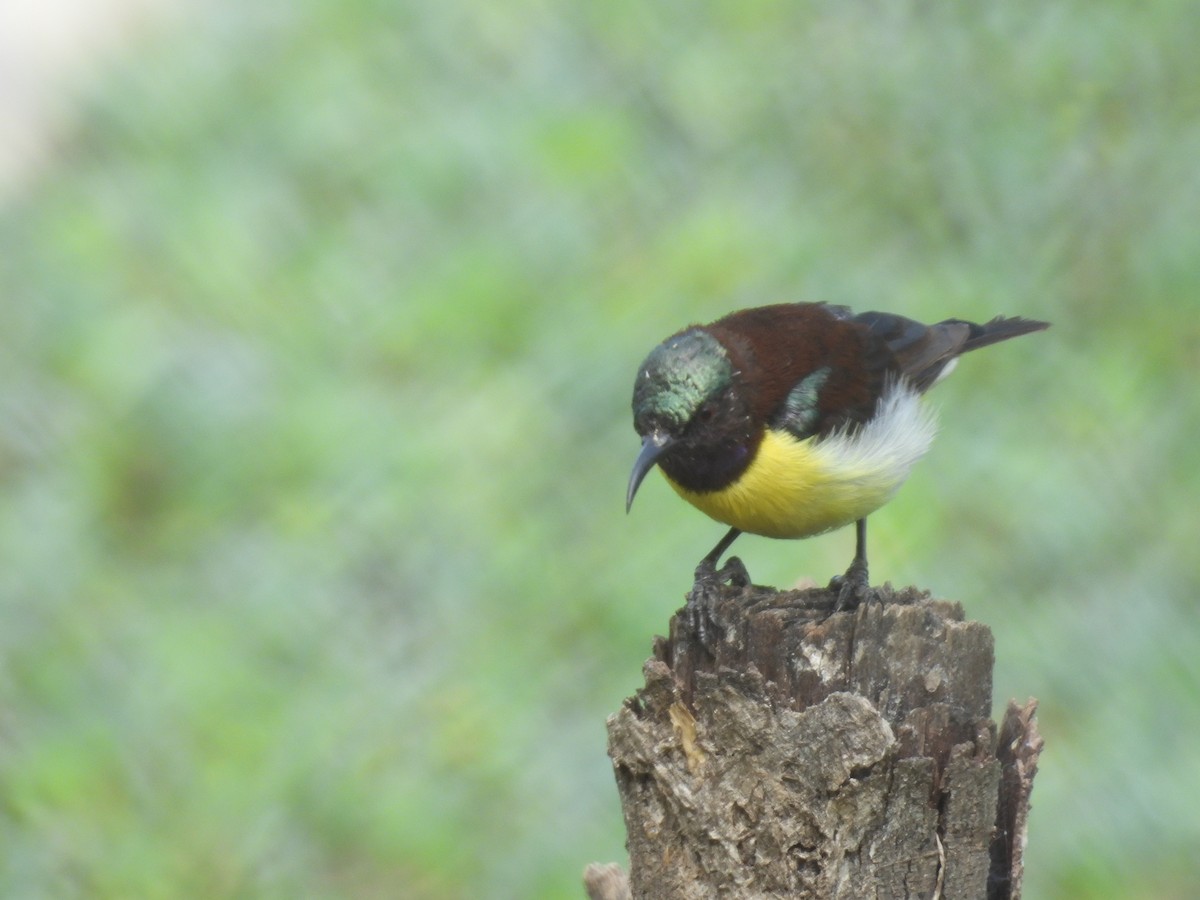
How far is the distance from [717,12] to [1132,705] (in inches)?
170

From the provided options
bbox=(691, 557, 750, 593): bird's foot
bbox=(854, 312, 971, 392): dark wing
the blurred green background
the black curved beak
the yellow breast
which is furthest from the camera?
the blurred green background

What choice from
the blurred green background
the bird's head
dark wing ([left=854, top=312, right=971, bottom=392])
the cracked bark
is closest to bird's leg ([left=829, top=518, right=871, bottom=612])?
the cracked bark

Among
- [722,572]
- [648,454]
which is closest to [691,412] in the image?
[648,454]

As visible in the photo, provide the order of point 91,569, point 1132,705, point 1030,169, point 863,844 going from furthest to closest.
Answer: point 1030,169 < point 91,569 < point 1132,705 < point 863,844

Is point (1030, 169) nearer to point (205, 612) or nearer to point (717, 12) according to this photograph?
point (717, 12)

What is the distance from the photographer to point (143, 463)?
6961 millimetres

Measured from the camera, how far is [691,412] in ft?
12.9

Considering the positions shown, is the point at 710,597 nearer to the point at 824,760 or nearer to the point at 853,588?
the point at 853,588

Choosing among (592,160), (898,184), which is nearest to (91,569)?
(592,160)

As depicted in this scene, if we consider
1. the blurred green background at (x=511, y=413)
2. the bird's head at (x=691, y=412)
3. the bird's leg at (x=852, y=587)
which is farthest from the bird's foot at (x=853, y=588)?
the blurred green background at (x=511, y=413)

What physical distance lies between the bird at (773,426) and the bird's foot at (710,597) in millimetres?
19

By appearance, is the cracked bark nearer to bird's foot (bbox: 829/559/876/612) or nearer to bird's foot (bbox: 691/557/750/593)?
bird's foot (bbox: 829/559/876/612)

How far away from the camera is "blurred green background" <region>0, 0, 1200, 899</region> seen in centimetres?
564

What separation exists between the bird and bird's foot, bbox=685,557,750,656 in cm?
2
